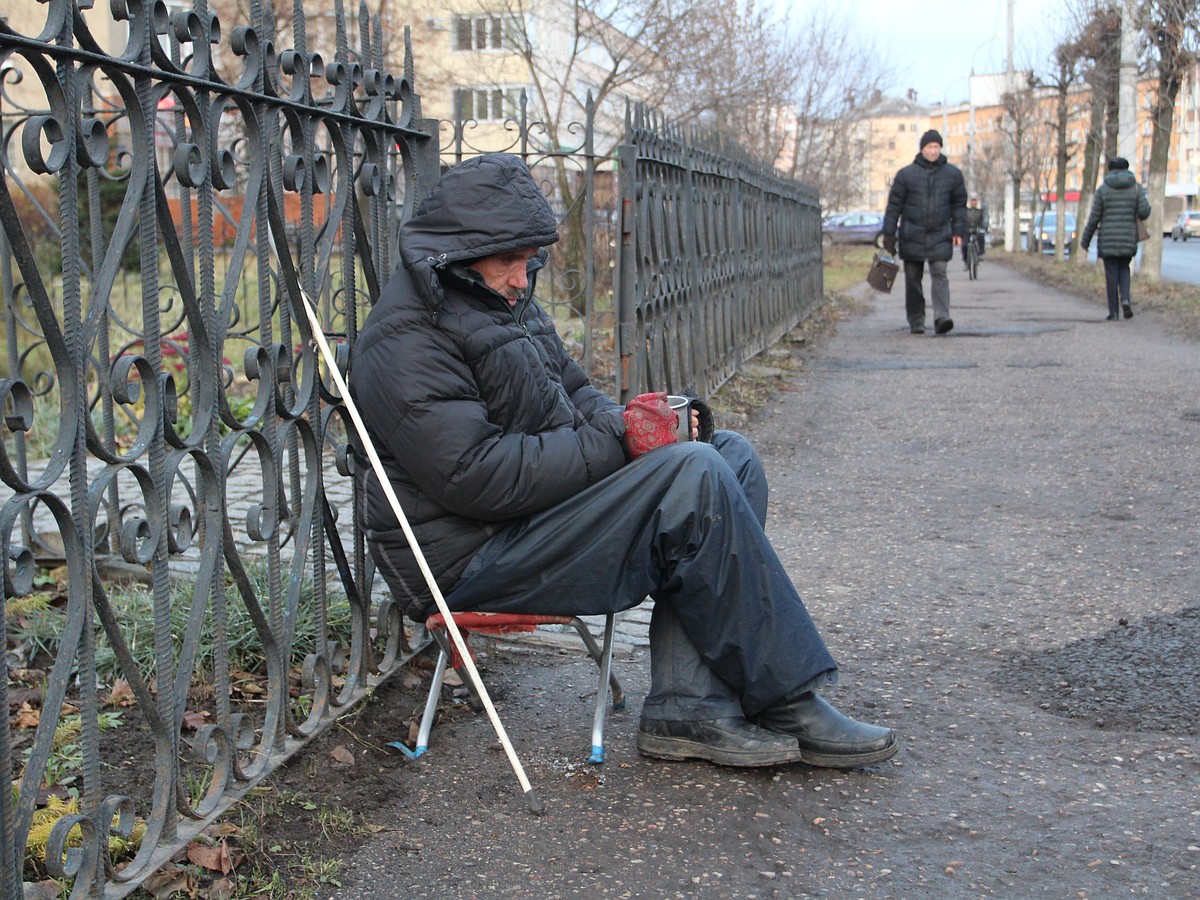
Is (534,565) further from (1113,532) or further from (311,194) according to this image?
(1113,532)

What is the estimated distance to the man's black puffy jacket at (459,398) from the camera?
3066mm

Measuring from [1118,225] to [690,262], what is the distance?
9977 millimetres

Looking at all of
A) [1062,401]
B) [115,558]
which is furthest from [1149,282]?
[115,558]

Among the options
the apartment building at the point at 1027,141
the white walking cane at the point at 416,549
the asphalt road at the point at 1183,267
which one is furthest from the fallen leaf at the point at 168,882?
the asphalt road at the point at 1183,267

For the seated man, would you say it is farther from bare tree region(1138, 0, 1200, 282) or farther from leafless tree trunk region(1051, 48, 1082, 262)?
leafless tree trunk region(1051, 48, 1082, 262)

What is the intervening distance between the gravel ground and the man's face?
1221 mm

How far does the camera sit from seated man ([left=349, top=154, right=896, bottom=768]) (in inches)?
122

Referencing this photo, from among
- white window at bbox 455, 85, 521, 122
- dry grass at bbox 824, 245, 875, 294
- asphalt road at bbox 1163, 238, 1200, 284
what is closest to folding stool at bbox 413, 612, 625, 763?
white window at bbox 455, 85, 521, 122

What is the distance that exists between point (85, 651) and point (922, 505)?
4753 mm

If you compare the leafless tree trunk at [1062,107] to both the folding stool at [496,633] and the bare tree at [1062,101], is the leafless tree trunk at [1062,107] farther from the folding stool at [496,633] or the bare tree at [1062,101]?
the folding stool at [496,633]

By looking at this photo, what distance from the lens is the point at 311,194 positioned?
318 cm

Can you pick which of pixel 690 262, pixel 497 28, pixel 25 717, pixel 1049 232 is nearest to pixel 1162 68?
pixel 497 28

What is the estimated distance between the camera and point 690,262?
8781 millimetres

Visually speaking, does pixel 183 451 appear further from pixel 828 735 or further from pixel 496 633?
pixel 828 735
